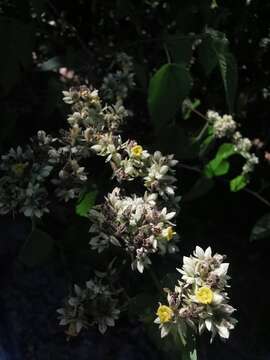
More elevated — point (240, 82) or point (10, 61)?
point (10, 61)

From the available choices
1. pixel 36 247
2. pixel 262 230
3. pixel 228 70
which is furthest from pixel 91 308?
pixel 228 70

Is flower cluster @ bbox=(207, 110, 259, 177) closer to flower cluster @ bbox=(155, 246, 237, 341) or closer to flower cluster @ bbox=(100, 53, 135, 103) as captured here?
flower cluster @ bbox=(100, 53, 135, 103)

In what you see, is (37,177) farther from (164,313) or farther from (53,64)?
(53,64)

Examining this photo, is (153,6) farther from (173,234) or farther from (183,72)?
(173,234)

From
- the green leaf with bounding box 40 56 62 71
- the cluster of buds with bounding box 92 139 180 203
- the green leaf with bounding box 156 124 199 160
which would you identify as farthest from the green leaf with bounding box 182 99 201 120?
the cluster of buds with bounding box 92 139 180 203

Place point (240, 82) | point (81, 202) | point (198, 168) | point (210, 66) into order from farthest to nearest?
point (240, 82) → point (198, 168) → point (210, 66) → point (81, 202)

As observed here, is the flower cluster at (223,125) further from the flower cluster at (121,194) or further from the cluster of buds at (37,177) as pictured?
the cluster of buds at (37,177)

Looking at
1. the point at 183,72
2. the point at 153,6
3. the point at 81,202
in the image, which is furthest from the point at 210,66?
the point at 153,6

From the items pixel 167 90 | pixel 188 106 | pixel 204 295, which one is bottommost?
pixel 188 106
